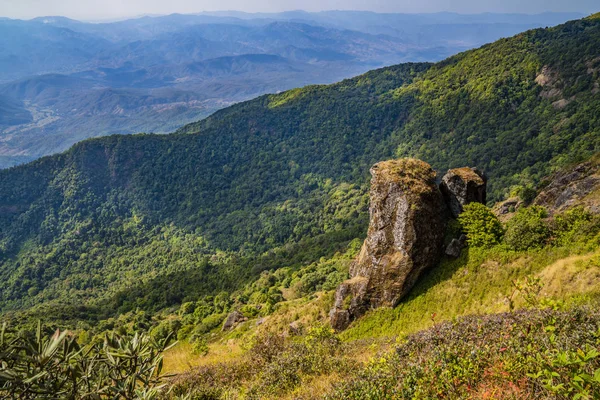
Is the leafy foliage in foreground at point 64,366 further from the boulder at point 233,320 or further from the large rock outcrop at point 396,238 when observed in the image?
the boulder at point 233,320

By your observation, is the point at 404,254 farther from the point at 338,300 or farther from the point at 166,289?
the point at 166,289

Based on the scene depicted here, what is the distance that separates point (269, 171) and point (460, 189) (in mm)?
138853

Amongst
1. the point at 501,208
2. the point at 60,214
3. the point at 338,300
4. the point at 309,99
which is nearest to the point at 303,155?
the point at 309,99

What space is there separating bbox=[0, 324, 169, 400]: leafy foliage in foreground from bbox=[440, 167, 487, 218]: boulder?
970 inches

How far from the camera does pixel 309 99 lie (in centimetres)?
19100

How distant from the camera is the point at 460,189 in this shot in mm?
25984

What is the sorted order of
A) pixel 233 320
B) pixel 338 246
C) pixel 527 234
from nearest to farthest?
pixel 527 234 → pixel 233 320 → pixel 338 246

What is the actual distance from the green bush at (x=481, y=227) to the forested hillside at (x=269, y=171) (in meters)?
57.6

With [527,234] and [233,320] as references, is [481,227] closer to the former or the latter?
[527,234]

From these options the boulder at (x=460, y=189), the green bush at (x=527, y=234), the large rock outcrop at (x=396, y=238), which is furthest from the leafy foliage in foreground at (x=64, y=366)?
the boulder at (x=460, y=189)

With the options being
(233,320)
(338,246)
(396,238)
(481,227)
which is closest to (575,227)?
(481,227)

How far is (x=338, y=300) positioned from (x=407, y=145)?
120875 mm

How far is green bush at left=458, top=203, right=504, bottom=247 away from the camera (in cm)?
2239

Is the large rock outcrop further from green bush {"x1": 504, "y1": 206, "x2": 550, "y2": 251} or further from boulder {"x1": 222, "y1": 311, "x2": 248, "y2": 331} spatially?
boulder {"x1": 222, "y1": 311, "x2": 248, "y2": 331}
